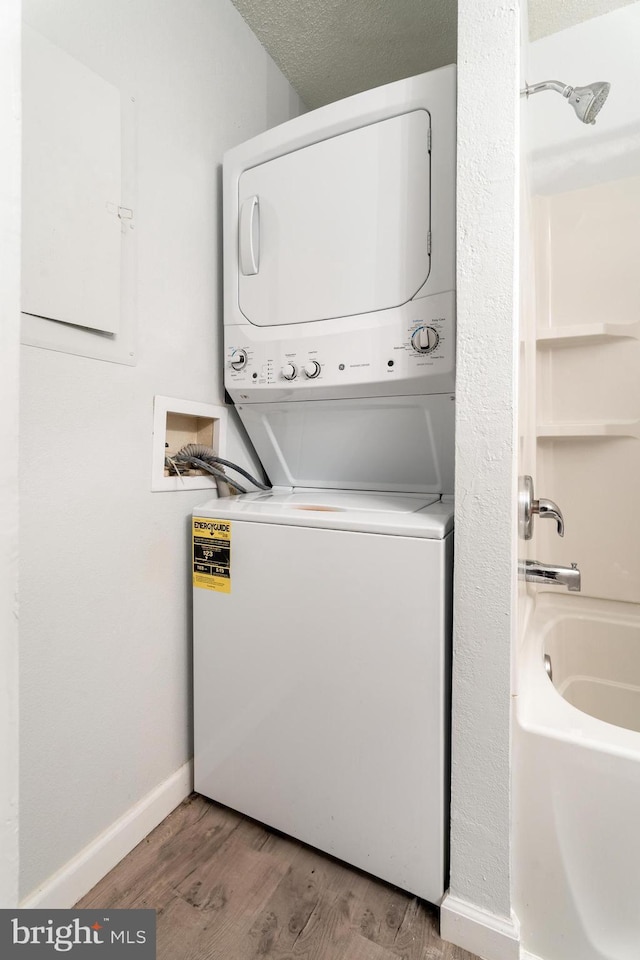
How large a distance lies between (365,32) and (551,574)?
188 cm

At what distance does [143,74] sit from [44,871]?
1.96 metres

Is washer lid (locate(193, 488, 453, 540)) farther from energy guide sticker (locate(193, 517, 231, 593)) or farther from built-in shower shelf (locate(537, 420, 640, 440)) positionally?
built-in shower shelf (locate(537, 420, 640, 440))

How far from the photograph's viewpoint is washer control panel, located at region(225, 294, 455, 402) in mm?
1153

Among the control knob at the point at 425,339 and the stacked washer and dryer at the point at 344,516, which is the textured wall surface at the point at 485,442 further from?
the control knob at the point at 425,339

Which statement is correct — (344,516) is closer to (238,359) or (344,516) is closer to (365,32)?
(238,359)

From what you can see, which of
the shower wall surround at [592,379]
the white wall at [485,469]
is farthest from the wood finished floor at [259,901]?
the shower wall surround at [592,379]

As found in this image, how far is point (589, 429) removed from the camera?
1659mm

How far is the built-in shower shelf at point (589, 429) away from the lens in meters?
1.62

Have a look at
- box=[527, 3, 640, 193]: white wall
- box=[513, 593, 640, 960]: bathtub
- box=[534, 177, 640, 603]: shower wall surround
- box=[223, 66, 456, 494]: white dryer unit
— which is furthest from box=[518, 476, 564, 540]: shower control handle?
box=[527, 3, 640, 193]: white wall

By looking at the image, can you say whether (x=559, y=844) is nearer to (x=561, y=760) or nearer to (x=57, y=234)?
(x=561, y=760)

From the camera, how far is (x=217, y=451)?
1.54 metres

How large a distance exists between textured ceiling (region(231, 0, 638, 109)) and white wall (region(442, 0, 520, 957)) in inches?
32.6

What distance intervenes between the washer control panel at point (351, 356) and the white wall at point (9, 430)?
2.72 ft

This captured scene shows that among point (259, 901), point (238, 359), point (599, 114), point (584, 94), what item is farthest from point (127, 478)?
point (599, 114)
